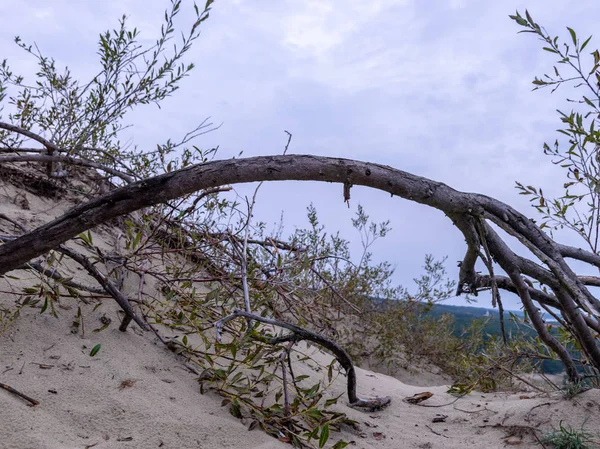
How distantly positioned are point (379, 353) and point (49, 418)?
484 centimetres

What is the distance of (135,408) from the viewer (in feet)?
7.43

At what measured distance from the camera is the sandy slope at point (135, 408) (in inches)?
83.0

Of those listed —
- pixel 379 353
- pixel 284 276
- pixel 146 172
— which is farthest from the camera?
pixel 379 353

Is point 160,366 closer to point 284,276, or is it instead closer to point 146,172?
point 284,276

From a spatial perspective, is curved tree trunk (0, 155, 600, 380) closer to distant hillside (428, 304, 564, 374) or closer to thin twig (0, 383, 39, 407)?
thin twig (0, 383, 39, 407)

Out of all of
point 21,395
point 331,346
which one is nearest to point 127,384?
point 21,395

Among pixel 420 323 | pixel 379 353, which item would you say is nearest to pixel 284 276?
pixel 379 353

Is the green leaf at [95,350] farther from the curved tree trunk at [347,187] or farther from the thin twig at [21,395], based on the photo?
the curved tree trunk at [347,187]

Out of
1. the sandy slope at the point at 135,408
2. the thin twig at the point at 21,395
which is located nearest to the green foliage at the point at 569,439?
the sandy slope at the point at 135,408

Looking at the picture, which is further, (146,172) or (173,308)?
(146,172)

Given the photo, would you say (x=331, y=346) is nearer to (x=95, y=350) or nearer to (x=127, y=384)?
(x=127, y=384)

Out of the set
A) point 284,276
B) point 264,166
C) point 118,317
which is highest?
point 264,166

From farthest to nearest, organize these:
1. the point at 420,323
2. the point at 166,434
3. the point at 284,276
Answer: the point at 420,323, the point at 284,276, the point at 166,434

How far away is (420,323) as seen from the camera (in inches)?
282
